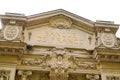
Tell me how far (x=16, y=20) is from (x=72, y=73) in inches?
135

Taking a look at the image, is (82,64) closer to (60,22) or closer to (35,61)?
(35,61)

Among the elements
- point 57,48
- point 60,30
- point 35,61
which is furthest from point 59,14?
point 35,61

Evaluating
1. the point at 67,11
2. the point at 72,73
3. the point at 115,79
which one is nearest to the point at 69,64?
the point at 72,73

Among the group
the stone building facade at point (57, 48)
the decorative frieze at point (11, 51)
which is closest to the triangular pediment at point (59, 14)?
the stone building facade at point (57, 48)

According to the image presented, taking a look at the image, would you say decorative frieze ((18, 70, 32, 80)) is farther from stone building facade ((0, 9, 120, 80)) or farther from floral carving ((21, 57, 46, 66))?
floral carving ((21, 57, 46, 66))

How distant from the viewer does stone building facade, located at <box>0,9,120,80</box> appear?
37.0ft

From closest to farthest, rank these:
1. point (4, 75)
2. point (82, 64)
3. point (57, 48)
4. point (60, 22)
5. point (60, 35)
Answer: point (4, 75), point (82, 64), point (57, 48), point (60, 35), point (60, 22)

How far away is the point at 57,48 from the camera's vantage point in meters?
11.9

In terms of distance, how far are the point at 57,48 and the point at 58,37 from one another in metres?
0.69

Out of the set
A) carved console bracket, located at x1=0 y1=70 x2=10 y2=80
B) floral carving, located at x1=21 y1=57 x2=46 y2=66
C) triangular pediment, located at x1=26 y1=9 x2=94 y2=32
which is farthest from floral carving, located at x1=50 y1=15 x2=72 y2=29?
carved console bracket, located at x1=0 y1=70 x2=10 y2=80


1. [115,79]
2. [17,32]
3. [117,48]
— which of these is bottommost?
[115,79]

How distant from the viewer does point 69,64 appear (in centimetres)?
1149

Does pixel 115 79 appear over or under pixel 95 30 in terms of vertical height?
under

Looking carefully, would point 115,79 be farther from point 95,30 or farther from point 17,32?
point 17,32
